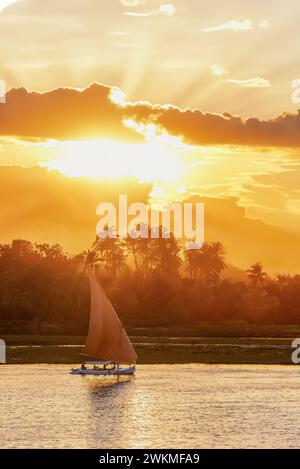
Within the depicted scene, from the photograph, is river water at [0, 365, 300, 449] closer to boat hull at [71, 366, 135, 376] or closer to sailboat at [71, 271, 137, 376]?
boat hull at [71, 366, 135, 376]

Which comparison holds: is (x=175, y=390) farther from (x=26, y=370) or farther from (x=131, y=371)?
(x=26, y=370)

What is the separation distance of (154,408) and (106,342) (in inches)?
944

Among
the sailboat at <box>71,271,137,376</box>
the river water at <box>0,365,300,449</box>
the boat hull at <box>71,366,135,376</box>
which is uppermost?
the sailboat at <box>71,271,137,376</box>

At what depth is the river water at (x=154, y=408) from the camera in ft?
216

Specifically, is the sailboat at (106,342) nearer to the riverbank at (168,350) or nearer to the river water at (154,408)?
the river water at (154,408)

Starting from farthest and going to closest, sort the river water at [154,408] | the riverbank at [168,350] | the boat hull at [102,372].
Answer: the riverbank at [168,350] → the boat hull at [102,372] → the river water at [154,408]

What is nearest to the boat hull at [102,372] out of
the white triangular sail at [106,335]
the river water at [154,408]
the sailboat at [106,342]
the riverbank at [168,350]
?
the sailboat at [106,342]

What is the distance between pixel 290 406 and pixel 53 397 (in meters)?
19.1

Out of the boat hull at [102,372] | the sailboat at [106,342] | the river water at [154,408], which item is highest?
the sailboat at [106,342]

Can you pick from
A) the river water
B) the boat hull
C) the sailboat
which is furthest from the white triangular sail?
the river water

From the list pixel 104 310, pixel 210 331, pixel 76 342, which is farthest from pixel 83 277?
pixel 104 310

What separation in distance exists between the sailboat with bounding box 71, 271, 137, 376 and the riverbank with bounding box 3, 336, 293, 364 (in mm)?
2428

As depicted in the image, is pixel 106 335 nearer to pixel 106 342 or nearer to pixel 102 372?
pixel 106 342

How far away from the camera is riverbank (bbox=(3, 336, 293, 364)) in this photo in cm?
11656
